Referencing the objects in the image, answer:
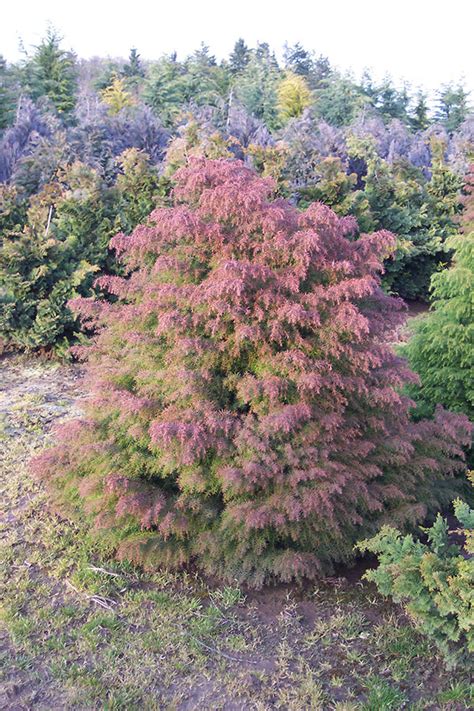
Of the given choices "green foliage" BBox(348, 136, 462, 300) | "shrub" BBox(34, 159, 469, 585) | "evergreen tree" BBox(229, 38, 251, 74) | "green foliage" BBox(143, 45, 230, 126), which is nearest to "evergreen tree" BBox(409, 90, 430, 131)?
"green foliage" BBox(143, 45, 230, 126)

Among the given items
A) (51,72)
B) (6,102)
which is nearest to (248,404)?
(6,102)

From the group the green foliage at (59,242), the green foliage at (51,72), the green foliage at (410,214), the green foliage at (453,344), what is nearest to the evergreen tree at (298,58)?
the green foliage at (51,72)

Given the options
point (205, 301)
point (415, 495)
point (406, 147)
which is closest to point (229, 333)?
point (205, 301)

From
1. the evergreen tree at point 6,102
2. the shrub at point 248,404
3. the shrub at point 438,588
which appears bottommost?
the shrub at point 438,588

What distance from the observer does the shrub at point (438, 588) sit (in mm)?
2484

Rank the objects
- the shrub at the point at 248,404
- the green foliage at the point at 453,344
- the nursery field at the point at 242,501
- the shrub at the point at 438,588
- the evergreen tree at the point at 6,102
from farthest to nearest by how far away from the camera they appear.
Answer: the evergreen tree at the point at 6,102
the green foliage at the point at 453,344
the shrub at the point at 248,404
the nursery field at the point at 242,501
the shrub at the point at 438,588

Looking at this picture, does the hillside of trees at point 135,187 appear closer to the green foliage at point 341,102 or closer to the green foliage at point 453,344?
the green foliage at point 453,344

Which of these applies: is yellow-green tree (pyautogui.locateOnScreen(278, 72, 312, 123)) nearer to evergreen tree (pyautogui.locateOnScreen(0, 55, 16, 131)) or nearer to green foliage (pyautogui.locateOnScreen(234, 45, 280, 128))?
green foliage (pyautogui.locateOnScreen(234, 45, 280, 128))

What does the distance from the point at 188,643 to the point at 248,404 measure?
1.25m

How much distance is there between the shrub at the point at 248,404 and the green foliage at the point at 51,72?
19.5 metres

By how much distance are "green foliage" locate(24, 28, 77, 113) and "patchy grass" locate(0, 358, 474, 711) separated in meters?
20.2

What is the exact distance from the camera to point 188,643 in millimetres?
2834

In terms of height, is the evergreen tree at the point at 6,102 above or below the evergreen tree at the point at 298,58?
below

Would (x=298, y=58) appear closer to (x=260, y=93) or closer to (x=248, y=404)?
(x=260, y=93)
